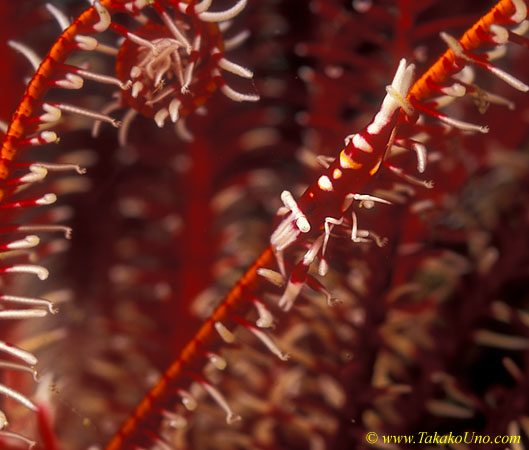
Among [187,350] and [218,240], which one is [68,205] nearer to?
[218,240]

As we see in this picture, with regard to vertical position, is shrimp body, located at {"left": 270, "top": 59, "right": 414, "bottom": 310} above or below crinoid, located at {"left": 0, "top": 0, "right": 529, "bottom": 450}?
above

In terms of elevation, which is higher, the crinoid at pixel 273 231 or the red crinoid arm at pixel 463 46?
the red crinoid arm at pixel 463 46

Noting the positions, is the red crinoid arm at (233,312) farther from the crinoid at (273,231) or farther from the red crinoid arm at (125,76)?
the red crinoid arm at (125,76)

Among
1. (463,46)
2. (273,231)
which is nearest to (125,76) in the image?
(273,231)

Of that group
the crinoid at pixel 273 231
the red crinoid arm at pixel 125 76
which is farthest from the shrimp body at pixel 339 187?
the red crinoid arm at pixel 125 76

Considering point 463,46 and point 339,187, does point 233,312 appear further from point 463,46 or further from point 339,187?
point 463,46

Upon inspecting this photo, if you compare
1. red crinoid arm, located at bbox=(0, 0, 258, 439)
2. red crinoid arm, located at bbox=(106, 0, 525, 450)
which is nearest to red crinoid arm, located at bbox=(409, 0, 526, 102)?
red crinoid arm, located at bbox=(106, 0, 525, 450)

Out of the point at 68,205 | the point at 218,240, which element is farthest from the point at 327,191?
the point at 68,205

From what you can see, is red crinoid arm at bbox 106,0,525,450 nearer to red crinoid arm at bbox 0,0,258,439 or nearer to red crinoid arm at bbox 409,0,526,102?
→ red crinoid arm at bbox 409,0,526,102
